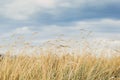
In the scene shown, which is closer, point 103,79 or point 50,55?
point 103,79

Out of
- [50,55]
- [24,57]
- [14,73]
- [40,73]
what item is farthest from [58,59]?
[14,73]

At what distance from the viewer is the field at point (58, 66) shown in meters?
6.27

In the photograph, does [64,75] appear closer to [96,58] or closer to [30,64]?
[30,64]

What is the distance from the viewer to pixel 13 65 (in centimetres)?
662

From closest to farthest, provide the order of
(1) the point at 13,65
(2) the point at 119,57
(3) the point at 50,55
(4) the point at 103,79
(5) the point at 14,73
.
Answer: (5) the point at 14,73
(1) the point at 13,65
(4) the point at 103,79
(3) the point at 50,55
(2) the point at 119,57

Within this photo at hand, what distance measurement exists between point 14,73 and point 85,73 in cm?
161

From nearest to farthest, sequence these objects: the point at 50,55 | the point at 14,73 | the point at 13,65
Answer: the point at 14,73 < the point at 13,65 < the point at 50,55

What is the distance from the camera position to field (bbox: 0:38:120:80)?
627 cm

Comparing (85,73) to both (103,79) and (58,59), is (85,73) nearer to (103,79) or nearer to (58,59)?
(103,79)

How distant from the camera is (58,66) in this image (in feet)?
22.8

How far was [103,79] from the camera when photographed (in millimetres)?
7145

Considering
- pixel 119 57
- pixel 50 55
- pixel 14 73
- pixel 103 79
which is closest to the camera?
pixel 14 73

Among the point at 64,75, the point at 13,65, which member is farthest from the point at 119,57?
the point at 13,65

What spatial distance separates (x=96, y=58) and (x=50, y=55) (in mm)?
1149
